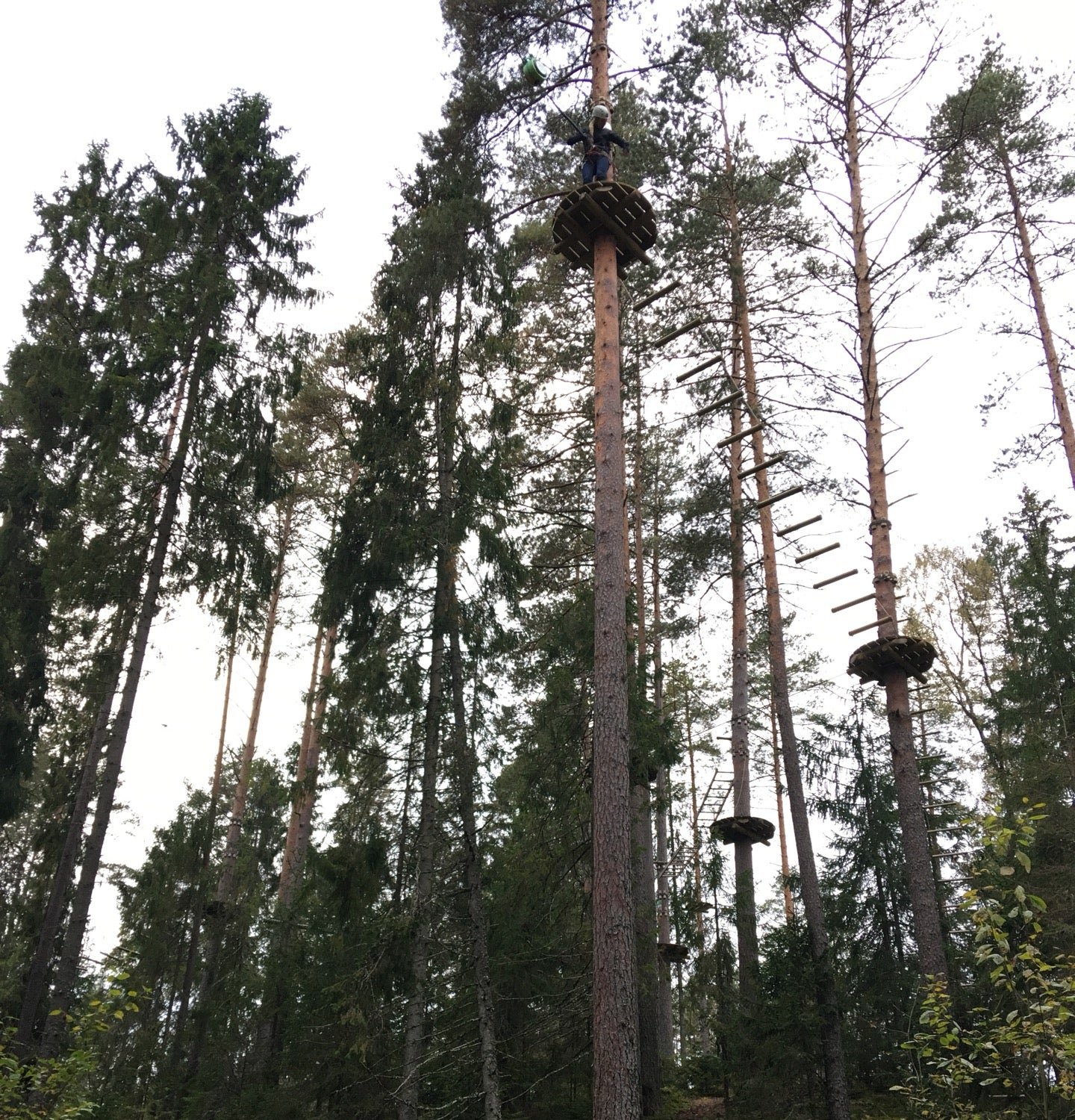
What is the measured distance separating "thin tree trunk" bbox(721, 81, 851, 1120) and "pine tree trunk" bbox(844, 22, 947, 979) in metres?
1.24

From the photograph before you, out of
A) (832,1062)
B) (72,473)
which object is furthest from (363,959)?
(72,473)

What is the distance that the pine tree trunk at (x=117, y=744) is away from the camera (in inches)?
383

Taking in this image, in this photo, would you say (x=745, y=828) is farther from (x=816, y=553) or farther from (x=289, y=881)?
(x=289, y=881)

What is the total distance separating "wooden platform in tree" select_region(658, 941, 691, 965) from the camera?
1255 centimetres

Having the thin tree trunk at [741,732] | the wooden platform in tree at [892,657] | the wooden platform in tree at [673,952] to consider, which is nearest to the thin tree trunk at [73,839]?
the wooden platform in tree at [673,952]

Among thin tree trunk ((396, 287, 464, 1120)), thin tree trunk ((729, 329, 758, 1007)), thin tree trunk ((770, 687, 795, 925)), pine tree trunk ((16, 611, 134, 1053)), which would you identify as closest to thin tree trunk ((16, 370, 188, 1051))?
pine tree trunk ((16, 611, 134, 1053))

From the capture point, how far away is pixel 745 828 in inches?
497

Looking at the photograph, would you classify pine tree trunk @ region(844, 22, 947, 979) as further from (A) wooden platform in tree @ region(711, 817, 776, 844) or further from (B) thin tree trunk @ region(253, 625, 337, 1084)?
(B) thin tree trunk @ region(253, 625, 337, 1084)

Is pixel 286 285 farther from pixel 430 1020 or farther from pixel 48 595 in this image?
pixel 430 1020

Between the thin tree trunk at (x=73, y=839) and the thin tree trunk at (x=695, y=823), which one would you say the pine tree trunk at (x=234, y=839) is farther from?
the thin tree trunk at (x=695, y=823)

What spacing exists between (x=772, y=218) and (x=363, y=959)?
13.2 metres

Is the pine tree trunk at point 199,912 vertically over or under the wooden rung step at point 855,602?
under

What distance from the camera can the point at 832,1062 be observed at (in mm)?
10062

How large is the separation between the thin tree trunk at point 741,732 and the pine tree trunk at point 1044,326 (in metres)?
5.33
